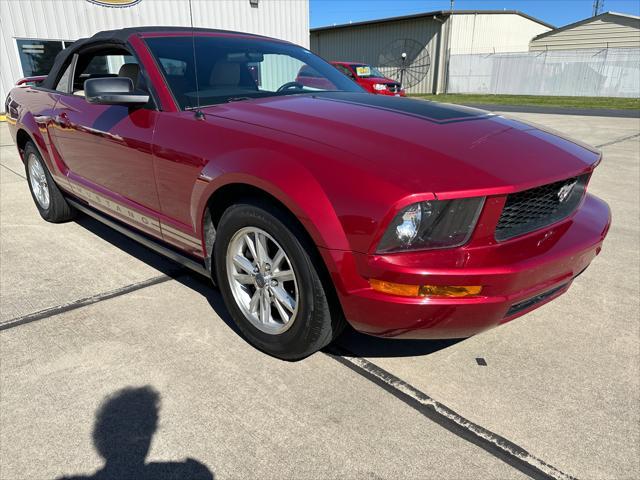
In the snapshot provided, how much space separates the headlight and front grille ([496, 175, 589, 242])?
0.18 meters

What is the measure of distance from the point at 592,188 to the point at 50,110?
586 centimetres

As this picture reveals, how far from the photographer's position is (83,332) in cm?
266

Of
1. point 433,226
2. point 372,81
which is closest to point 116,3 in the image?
point 372,81

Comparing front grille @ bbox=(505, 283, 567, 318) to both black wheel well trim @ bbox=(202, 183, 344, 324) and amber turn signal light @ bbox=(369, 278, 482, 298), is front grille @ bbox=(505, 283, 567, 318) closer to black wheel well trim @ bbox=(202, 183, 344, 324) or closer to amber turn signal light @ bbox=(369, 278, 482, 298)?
amber turn signal light @ bbox=(369, 278, 482, 298)

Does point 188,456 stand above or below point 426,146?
below

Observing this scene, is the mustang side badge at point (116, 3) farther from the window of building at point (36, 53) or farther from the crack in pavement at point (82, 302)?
the crack in pavement at point (82, 302)

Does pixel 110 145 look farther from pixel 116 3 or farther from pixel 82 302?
pixel 116 3

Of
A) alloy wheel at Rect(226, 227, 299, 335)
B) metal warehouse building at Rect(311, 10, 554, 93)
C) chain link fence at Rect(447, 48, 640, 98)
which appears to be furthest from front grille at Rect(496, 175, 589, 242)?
metal warehouse building at Rect(311, 10, 554, 93)

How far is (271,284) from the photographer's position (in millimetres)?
2350

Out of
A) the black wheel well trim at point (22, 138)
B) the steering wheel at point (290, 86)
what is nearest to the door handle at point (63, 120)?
the black wheel well trim at point (22, 138)

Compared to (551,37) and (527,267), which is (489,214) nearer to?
Result: (527,267)

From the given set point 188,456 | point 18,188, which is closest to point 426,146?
point 188,456

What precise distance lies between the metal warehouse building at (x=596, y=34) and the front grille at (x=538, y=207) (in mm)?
37209

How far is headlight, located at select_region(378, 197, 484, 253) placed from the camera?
5.96 feet
